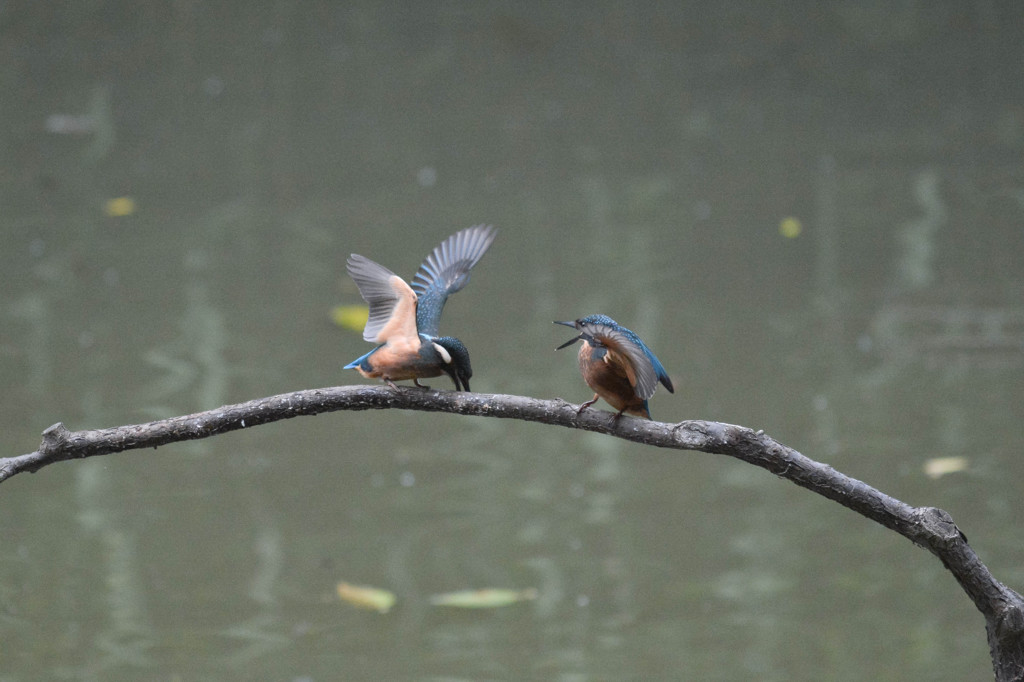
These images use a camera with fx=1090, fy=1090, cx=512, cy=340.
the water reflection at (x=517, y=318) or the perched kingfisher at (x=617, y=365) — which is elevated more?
the water reflection at (x=517, y=318)

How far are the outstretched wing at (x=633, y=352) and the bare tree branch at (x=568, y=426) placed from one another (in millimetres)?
69

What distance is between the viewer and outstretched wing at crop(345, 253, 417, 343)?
5.29ft

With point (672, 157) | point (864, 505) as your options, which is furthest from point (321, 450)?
point (672, 157)

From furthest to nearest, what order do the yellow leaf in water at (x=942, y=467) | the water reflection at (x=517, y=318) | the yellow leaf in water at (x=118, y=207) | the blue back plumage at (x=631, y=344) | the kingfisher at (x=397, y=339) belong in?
the yellow leaf in water at (x=118, y=207), the yellow leaf in water at (x=942, y=467), the water reflection at (x=517, y=318), the kingfisher at (x=397, y=339), the blue back plumage at (x=631, y=344)

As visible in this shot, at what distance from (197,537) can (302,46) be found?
353cm

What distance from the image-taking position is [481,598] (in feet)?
8.82

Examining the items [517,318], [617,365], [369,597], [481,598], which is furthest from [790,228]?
[617,365]

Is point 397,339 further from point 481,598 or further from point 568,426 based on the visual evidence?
point 481,598

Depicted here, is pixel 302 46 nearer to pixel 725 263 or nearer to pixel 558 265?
pixel 558 265

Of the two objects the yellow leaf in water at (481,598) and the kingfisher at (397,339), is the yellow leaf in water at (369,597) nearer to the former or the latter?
the yellow leaf in water at (481,598)

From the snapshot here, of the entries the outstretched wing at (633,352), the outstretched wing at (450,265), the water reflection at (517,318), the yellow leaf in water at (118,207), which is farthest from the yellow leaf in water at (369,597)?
the yellow leaf in water at (118,207)

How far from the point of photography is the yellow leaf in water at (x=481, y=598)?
8.80 ft

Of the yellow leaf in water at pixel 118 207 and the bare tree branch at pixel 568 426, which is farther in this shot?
the yellow leaf in water at pixel 118 207

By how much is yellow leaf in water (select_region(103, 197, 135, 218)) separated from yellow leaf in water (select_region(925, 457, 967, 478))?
10.3ft
